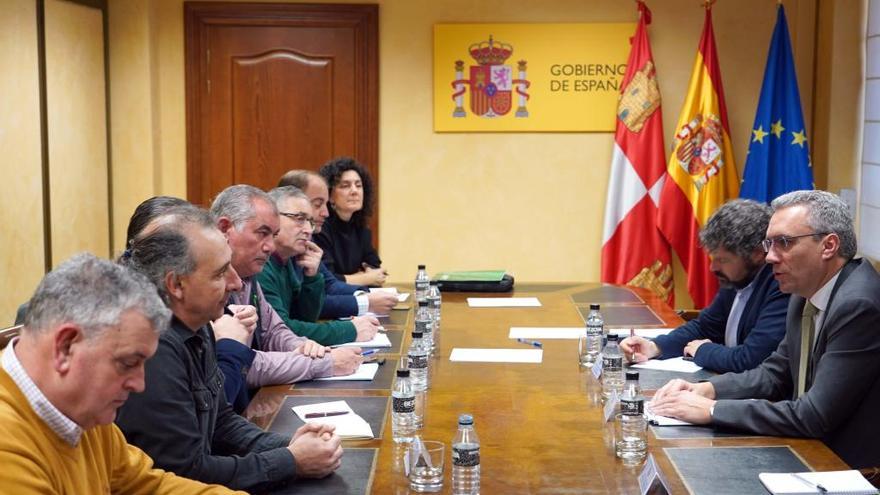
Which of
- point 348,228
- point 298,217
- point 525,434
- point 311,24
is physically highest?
point 311,24

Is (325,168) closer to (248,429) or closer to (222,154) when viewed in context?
(222,154)

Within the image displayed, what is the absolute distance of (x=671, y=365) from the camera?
12.7 feet

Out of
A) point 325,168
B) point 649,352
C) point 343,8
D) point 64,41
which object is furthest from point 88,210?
point 649,352

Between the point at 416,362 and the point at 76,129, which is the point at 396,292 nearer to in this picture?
the point at 416,362

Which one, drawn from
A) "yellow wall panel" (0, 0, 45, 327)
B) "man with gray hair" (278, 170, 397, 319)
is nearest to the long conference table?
"man with gray hair" (278, 170, 397, 319)

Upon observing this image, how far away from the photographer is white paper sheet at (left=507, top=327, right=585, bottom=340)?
171 inches

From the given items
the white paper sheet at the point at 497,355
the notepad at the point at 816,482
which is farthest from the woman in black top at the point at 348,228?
the notepad at the point at 816,482

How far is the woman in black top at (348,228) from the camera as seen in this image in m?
5.93

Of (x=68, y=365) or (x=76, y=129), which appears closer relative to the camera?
(x=68, y=365)

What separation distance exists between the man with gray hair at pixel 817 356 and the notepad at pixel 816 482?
0.43m

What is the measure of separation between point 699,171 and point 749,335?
311 cm

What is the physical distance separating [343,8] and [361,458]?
4.65m

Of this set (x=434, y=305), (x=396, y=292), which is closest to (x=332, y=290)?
(x=396, y=292)

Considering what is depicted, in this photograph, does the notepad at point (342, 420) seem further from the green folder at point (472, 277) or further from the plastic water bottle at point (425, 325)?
the green folder at point (472, 277)
